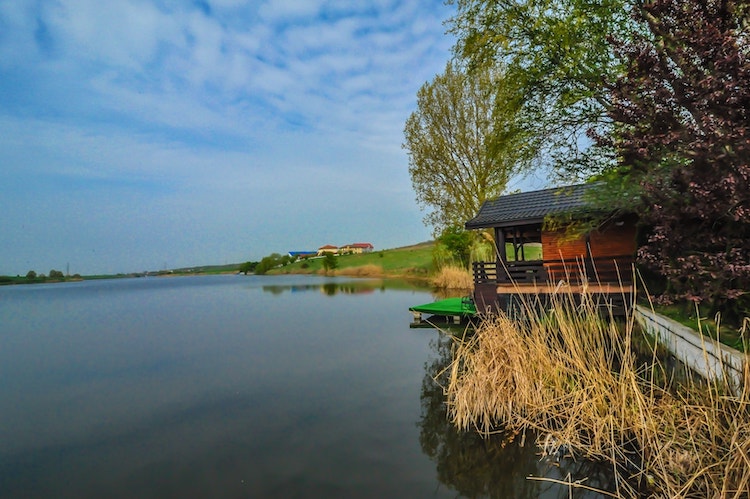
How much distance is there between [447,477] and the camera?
4848 mm

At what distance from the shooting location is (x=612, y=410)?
4574 mm

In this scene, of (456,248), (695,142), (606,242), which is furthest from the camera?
(456,248)

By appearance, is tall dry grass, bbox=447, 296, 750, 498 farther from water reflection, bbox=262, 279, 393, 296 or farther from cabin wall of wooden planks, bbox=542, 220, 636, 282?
water reflection, bbox=262, 279, 393, 296

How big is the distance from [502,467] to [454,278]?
23730 mm

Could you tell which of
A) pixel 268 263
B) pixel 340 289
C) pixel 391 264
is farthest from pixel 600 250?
pixel 268 263

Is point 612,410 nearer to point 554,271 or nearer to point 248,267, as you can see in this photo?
point 554,271

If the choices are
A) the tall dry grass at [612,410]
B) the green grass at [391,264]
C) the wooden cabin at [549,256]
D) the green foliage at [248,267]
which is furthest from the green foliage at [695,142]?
the green foliage at [248,267]

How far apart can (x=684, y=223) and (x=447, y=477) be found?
527 centimetres

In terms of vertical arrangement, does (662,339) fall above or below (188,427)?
above

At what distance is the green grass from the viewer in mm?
46794

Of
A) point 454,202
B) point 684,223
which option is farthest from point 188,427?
point 454,202

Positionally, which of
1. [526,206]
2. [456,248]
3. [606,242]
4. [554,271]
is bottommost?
[554,271]

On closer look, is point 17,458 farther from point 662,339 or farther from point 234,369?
point 662,339

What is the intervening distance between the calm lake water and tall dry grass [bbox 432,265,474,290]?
13.3 m
